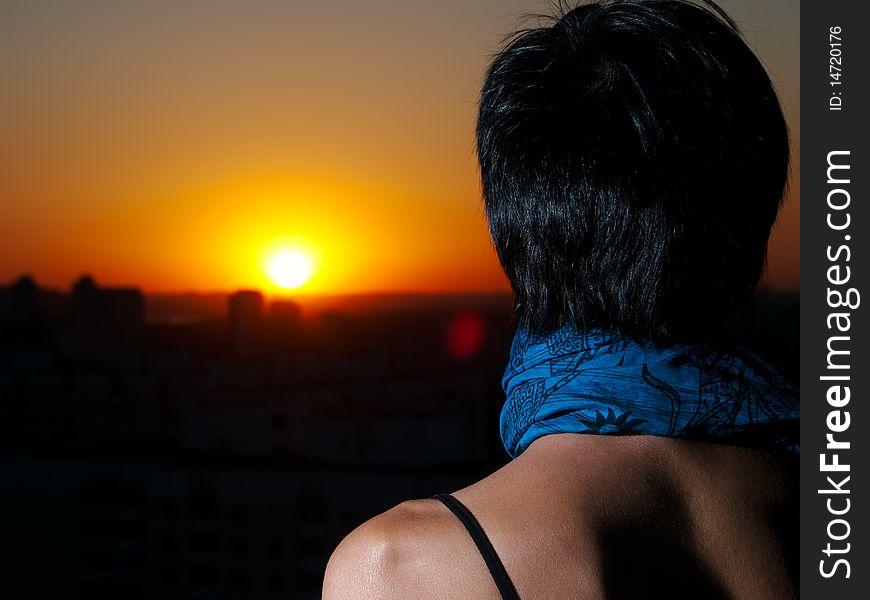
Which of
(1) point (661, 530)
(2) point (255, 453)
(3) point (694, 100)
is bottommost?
(2) point (255, 453)

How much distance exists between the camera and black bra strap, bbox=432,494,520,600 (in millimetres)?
466

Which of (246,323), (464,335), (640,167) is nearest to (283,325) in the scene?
(246,323)

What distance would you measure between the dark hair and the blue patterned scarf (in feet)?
0.05

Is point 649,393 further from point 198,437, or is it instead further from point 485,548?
point 198,437

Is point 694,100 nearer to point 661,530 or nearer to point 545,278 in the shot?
point 545,278

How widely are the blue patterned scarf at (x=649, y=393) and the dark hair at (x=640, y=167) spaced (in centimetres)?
2

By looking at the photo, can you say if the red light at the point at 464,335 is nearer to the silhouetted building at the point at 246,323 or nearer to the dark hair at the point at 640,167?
the silhouetted building at the point at 246,323

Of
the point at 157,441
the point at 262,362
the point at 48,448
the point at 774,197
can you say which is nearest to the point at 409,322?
the point at 262,362

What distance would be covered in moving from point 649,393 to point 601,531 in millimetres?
100

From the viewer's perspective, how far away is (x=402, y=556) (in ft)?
1.59

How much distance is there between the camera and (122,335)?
24.4 ft

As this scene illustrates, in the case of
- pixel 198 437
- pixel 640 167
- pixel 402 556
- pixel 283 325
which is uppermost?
pixel 640 167

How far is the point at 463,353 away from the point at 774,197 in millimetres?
7566

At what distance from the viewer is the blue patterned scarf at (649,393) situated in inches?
20.8
